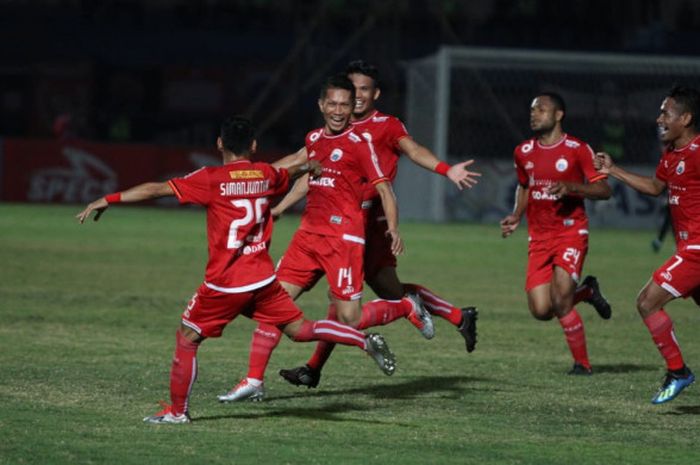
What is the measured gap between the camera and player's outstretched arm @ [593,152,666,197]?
1009cm

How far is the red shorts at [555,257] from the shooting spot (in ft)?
38.9

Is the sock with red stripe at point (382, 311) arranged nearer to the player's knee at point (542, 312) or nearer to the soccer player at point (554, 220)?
the soccer player at point (554, 220)

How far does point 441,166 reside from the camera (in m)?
9.96

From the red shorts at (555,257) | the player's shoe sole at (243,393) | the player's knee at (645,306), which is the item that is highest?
the red shorts at (555,257)

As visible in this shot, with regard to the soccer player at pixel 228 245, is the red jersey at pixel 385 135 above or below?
above

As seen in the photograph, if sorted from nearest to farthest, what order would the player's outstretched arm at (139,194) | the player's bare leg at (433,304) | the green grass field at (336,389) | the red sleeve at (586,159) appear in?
the green grass field at (336,389) < the player's outstretched arm at (139,194) < the player's bare leg at (433,304) < the red sleeve at (586,159)

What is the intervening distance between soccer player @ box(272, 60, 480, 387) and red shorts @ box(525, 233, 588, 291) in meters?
1.10

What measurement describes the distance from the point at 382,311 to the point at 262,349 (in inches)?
43.5

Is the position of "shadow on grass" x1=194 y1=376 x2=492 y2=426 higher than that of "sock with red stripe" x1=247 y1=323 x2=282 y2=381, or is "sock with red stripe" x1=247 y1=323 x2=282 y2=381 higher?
"sock with red stripe" x1=247 y1=323 x2=282 y2=381

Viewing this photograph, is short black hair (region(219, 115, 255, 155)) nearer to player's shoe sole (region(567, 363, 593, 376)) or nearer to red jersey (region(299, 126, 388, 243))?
red jersey (region(299, 126, 388, 243))

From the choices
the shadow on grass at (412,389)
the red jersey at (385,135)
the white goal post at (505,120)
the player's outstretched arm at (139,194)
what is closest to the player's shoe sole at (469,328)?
the shadow on grass at (412,389)

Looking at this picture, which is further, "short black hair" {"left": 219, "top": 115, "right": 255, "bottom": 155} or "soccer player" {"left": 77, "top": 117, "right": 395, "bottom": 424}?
"short black hair" {"left": 219, "top": 115, "right": 255, "bottom": 155}

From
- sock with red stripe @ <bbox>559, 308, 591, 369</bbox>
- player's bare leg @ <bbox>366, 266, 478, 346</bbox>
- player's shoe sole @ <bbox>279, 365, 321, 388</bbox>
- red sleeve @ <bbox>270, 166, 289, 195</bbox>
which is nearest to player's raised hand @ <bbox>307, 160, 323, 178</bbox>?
red sleeve @ <bbox>270, 166, 289, 195</bbox>

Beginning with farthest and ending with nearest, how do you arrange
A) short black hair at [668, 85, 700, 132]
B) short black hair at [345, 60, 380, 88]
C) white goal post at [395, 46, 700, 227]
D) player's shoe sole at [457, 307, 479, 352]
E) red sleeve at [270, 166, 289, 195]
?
white goal post at [395, 46, 700, 227]
player's shoe sole at [457, 307, 479, 352]
short black hair at [345, 60, 380, 88]
short black hair at [668, 85, 700, 132]
red sleeve at [270, 166, 289, 195]
